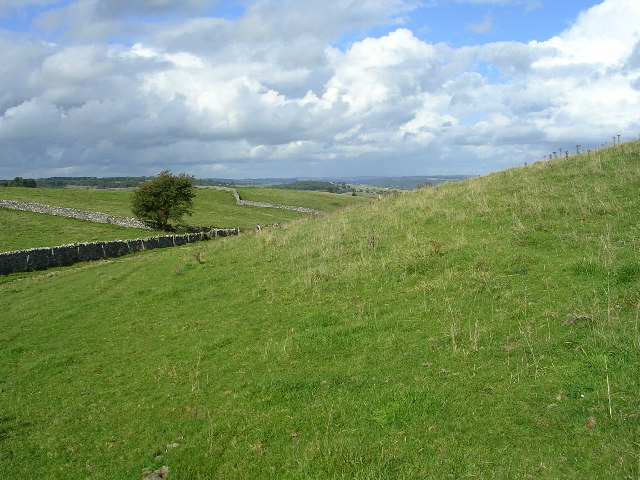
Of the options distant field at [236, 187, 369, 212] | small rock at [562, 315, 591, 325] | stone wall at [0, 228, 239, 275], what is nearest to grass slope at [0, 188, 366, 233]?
distant field at [236, 187, 369, 212]

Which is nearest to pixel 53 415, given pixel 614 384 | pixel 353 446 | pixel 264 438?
pixel 264 438

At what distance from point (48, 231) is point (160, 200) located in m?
12.0

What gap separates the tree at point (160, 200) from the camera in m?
52.3

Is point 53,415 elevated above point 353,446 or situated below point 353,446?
below

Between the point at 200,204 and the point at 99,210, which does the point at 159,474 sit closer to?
the point at 99,210

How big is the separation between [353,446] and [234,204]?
80.6 meters

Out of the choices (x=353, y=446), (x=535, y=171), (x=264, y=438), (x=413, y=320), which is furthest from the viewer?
(x=535, y=171)

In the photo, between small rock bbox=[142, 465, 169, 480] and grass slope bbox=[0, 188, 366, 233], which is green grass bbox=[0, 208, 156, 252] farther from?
small rock bbox=[142, 465, 169, 480]

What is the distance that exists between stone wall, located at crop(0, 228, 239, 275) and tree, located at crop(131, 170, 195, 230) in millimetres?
12955

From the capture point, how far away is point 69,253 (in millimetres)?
32656

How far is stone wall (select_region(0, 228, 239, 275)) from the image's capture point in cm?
2984

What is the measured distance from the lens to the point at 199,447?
7.48m

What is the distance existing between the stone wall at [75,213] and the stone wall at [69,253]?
1283 cm

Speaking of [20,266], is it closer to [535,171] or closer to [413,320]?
[413,320]
